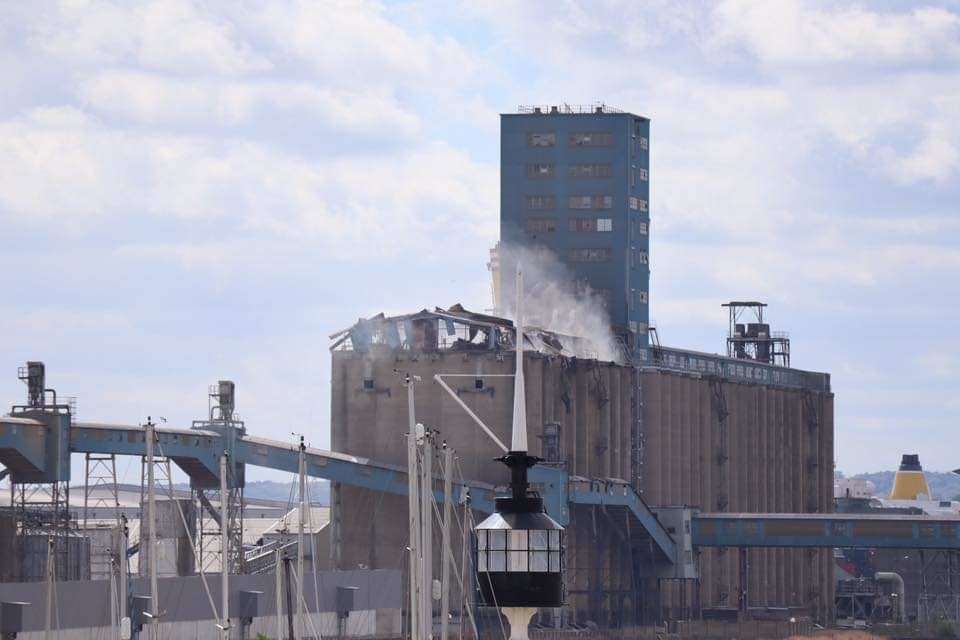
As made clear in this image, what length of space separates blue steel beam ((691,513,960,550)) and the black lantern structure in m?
115

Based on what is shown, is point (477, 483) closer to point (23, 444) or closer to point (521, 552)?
point (23, 444)

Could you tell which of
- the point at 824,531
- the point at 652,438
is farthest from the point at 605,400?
the point at 824,531

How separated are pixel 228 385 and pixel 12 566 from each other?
21150 millimetres

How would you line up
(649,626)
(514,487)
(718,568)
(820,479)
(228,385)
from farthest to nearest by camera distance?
(820,479) < (718,568) < (649,626) < (228,385) < (514,487)

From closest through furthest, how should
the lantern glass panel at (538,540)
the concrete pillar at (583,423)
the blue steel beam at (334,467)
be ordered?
the lantern glass panel at (538,540)
the blue steel beam at (334,467)
the concrete pillar at (583,423)

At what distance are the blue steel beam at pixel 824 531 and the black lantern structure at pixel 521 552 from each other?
11487cm

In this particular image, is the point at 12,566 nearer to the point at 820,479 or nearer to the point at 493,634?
the point at 493,634

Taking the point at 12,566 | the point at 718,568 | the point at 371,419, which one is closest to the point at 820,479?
the point at 718,568

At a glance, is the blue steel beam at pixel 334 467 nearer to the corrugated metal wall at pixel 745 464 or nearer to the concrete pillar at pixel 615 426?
the concrete pillar at pixel 615 426

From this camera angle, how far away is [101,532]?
456 ft

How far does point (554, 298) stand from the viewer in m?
172

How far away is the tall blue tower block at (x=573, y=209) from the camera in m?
172

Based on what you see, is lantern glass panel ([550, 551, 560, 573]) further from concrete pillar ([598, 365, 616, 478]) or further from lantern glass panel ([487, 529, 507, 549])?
concrete pillar ([598, 365, 616, 478])

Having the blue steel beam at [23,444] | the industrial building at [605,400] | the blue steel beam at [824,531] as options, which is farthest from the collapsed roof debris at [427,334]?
the blue steel beam at [23,444]
